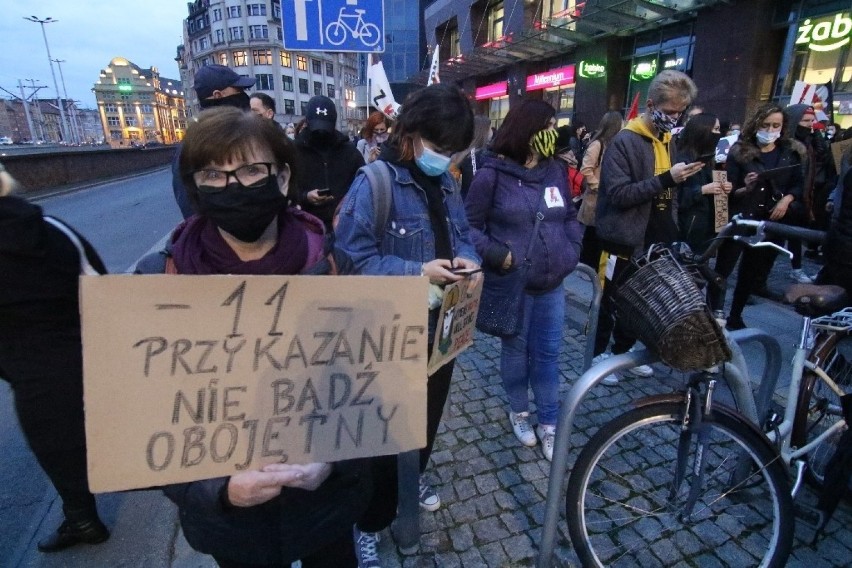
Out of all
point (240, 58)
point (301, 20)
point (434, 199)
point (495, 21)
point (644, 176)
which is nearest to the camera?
point (434, 199)

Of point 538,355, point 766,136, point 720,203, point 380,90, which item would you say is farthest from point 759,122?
point 380,90

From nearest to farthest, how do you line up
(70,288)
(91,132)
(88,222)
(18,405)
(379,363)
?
(379,363) < (70,288) < (18,405) < (88,222) < (91,132)

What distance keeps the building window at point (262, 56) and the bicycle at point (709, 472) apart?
8114cm

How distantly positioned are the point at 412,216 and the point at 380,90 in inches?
217

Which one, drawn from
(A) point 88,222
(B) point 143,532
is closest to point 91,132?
(A) point 88,222

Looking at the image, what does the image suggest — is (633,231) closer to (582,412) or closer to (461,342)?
(582,412)

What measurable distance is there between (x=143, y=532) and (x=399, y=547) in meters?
1.28

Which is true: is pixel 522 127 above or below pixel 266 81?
below

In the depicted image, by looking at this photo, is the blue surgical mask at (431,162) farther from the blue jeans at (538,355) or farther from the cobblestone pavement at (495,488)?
the cobblestone pavement at (495,488)

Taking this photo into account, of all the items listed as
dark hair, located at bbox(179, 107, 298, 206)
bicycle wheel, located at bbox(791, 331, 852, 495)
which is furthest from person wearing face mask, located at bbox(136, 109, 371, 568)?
bicycle wheel, located at bbox(791, 331, 852, 495)

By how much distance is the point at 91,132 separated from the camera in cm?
13488

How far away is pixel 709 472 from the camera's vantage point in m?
2.48

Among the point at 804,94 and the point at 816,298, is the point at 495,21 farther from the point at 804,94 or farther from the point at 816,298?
the point at 816,298

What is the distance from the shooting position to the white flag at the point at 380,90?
662 cm
